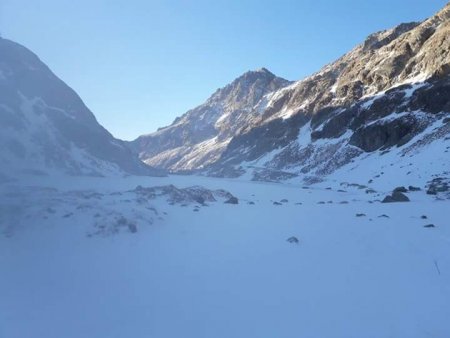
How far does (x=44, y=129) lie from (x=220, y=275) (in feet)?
218

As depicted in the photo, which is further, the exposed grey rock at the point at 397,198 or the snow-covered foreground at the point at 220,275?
the exposed grey rock at the point at 397,198

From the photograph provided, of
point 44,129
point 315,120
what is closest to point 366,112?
point 315,120

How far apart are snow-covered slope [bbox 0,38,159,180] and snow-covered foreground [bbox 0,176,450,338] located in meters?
35.6

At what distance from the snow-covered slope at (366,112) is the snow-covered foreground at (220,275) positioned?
36.1 m

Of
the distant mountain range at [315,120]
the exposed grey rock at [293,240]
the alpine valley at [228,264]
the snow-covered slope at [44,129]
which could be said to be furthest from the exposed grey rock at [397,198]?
the snow-covered slope at [44,129]

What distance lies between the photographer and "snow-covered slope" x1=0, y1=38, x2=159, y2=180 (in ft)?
199

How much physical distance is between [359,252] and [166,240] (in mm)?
8809

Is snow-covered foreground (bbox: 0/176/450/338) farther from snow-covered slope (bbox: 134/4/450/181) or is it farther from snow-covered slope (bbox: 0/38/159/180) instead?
snow-covered slope (bbox: 134/4/450/181)

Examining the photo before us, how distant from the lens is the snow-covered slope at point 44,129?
60.6 metres

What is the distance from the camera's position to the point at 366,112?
75000 mm

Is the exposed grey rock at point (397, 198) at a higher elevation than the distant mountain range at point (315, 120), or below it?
below

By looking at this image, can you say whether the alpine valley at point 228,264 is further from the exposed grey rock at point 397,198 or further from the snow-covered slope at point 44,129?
the snow-covered slope at point 44,129

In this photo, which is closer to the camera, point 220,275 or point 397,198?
point 220,275

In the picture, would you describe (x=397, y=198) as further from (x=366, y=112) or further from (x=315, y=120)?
(x=315, y=120)
